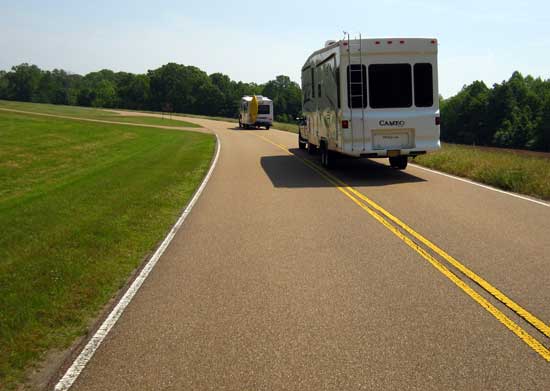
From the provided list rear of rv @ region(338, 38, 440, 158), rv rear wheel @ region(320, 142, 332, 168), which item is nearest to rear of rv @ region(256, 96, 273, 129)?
rv rear wheel @ region(320, 142, 332, 168)

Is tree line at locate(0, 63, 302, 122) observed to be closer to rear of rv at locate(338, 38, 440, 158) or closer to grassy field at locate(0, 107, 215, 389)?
grassy field at locate(0, 107, 215, 389)

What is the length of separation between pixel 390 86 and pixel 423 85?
90 centimetres

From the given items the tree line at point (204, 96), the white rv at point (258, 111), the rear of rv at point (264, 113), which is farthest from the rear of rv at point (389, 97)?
the tree line at point (204, 96)

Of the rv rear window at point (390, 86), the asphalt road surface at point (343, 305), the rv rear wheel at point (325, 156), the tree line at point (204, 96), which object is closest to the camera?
the asphalt road surface at point (343, 305)

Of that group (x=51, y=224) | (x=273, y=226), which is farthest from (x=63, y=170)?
(x=273, y=226)

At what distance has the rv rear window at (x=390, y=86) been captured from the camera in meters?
15.4

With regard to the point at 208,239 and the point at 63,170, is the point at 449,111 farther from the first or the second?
the point at 208,239

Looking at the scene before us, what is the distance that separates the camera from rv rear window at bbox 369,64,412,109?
50.4 ft

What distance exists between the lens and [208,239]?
905 centimetres

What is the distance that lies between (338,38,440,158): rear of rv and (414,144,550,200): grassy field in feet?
5.61

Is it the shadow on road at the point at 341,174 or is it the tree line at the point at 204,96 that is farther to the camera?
the tree line at the point at 204,96

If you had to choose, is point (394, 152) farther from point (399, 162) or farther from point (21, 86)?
point (21, 86)

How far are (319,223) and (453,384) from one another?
613cm

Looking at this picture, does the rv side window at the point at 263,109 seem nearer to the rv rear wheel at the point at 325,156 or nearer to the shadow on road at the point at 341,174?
the shadow on road at the point at 341,174
